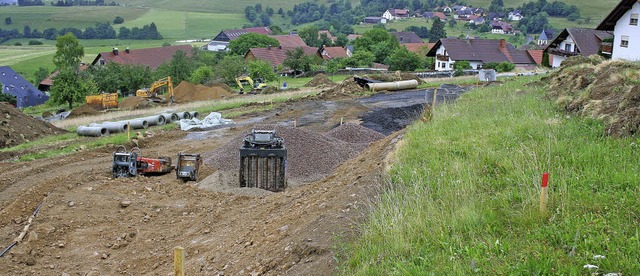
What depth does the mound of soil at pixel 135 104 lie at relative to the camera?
41.9 m

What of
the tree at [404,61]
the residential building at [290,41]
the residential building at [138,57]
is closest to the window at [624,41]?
the tree at [404,61]

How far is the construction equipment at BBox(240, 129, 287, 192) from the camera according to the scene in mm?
15938

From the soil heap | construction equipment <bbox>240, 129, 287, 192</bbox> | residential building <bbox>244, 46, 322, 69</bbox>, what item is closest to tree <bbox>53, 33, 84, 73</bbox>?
residential building <bbox>244, 46, 322, 69</bbox>

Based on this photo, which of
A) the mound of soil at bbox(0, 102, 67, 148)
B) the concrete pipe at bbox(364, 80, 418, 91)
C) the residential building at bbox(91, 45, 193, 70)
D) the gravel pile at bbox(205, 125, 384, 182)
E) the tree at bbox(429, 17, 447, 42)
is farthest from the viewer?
the tree at bbox(429, 17, 447, 42)

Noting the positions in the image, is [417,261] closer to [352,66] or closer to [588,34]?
[588,34]

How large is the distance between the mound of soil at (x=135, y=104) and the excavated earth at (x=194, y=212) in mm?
19435

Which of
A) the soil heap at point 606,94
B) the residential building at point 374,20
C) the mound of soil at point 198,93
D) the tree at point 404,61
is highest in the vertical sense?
the residential building at point 374,20

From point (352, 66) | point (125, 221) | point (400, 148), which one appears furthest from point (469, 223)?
point (352, 66)

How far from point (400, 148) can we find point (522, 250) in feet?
21.2

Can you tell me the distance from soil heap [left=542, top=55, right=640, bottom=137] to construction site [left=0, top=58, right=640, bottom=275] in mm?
46

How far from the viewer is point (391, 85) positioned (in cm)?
4103

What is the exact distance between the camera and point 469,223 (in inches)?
296

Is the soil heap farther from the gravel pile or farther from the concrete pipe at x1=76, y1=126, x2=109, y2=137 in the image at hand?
the concrete pipe at x1=76, y1=126, x2=109, y2=137

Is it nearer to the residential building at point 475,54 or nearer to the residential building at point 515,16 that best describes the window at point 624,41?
the residential building at point 475,54
